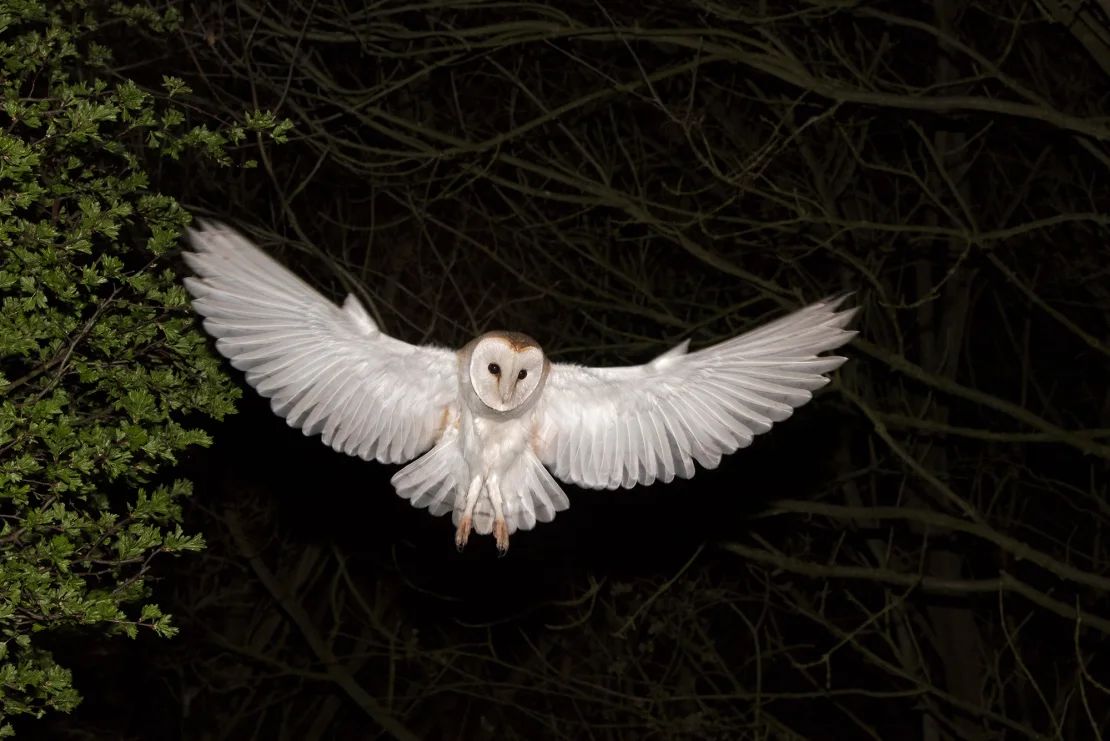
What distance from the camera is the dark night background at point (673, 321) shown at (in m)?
5.01

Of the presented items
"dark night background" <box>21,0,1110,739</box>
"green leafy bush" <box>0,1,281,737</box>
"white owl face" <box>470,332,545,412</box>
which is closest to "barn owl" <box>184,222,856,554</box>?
"white owl face" <box>470,332,545,412</box>

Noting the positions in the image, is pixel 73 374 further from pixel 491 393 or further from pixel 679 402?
pixel 679 402

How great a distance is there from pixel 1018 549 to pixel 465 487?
7.04 ft

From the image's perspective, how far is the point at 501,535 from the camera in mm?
3893

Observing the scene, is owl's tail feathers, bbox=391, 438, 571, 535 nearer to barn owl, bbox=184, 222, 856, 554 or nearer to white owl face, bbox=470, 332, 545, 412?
barn owl, bbox=184, 222, 856, 554

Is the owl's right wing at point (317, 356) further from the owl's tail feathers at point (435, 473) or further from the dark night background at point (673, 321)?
the dark night background at point (673, 321)

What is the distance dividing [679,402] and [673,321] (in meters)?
1.29

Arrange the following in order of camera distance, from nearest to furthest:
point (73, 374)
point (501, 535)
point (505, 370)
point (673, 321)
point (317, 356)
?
point (73, 374) → point (505, 370) → point (317, 356) → point (501, 535) → point (673, 321)

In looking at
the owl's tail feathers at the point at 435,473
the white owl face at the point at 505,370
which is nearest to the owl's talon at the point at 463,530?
the owl's tail feathers at the point at 435,473

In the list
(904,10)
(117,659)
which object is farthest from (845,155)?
(117,659)

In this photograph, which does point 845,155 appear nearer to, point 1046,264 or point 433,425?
point 1046,264

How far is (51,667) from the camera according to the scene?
2.66m

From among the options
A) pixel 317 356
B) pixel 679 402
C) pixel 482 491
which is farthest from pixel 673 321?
pixel 317 356

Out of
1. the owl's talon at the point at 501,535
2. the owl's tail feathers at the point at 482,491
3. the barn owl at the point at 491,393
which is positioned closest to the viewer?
the barn owl at the point at 491,393
